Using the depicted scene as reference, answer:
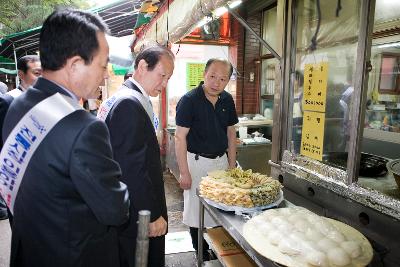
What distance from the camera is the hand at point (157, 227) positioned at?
2.21m

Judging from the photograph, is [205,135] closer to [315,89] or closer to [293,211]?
[315,89]

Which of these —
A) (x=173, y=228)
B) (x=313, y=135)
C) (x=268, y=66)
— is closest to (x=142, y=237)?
(x=313, y=135)

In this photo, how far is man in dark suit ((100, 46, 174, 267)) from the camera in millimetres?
2016

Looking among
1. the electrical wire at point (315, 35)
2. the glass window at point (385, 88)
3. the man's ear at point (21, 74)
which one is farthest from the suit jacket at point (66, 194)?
the glass window at point (385, 88)

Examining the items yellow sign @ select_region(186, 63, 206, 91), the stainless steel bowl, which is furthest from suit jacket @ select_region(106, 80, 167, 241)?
yellow sign @ select_region(186, 63, 206, 91)

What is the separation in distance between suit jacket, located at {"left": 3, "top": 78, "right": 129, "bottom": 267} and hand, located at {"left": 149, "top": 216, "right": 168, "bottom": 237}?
767 millimetres

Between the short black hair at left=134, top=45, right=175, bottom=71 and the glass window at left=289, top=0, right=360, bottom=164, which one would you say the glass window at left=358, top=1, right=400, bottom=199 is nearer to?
the glass window at left=289, top=0, right=360, bottom=164

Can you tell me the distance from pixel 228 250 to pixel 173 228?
2.24 metres

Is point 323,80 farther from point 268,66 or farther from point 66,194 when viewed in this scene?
point 268,66

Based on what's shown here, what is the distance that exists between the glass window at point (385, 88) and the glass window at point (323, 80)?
58.9 inches

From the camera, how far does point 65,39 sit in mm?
1283

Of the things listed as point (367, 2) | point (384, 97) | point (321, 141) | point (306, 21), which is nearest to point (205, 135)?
point (321, 141)

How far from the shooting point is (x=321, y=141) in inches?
104

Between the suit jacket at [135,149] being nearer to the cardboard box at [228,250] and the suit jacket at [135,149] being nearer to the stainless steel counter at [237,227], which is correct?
the stainless steel counter at [237,227]
